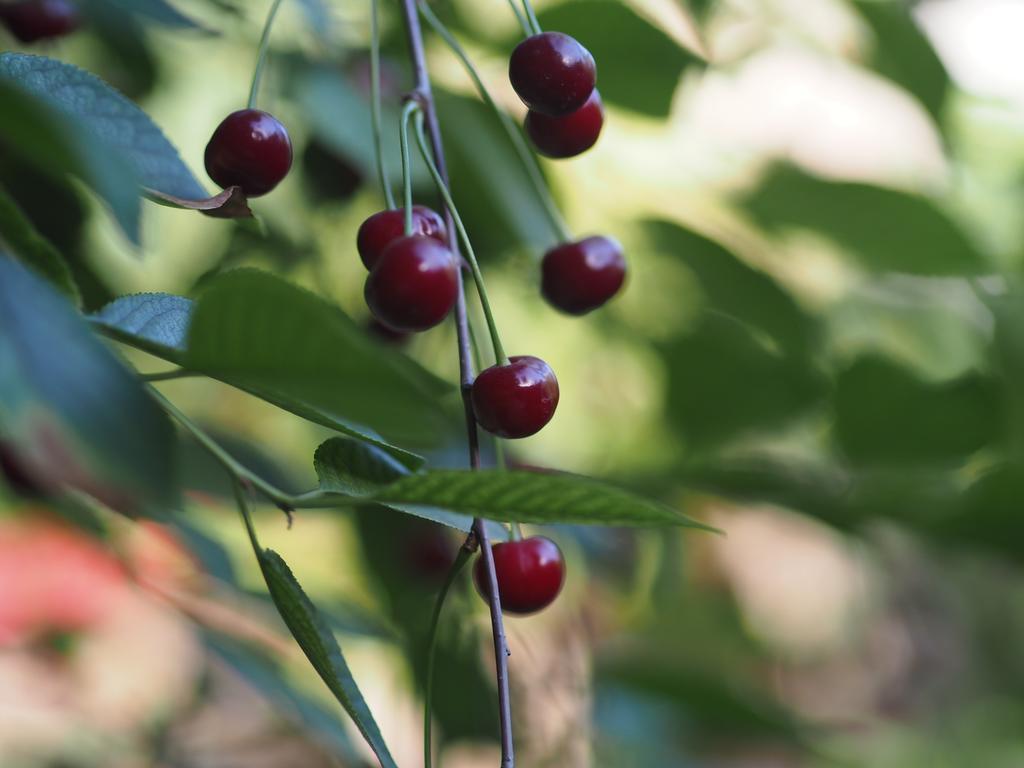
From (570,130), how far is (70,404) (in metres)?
0.38

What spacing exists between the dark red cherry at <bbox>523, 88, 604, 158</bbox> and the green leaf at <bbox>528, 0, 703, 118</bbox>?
0.79 feet

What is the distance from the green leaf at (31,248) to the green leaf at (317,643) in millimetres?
129

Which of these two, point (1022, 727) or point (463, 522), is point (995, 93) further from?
point (463, 522)

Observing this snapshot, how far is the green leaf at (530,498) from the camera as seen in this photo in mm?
363

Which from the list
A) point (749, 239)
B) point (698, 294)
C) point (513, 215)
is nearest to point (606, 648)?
point (749, 239)

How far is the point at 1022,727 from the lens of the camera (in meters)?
1.83

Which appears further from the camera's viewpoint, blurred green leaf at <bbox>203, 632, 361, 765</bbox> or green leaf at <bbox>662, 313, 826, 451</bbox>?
green leaf at <bbox>662, 313, 826, 451</bbox>

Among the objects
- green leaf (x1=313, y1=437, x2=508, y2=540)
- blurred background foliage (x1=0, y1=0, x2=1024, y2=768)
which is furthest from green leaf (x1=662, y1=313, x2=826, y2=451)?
green leaf (x1=313, y1=437, x2=508, y2=540)

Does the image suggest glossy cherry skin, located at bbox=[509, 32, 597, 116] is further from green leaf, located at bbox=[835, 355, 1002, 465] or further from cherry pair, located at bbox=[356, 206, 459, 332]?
green leaf, located at bbox=[835, 355, 1002, 465]

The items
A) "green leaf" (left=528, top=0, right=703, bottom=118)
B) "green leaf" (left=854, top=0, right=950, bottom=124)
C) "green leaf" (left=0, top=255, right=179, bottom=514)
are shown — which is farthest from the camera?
"green leaf" (left=854, top=0, right=950, bottom=124)

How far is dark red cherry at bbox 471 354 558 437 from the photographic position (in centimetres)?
48

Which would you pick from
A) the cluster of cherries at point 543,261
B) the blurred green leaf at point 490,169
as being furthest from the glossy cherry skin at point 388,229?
the blurred green leaf at point 490,169

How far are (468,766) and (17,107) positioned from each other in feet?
4.34

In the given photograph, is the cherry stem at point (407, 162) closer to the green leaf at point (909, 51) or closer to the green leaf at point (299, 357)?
the green leaf at point (299, 357)
